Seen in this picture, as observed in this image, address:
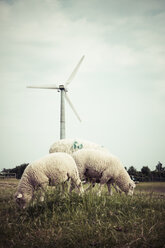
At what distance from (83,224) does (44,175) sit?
3740mm

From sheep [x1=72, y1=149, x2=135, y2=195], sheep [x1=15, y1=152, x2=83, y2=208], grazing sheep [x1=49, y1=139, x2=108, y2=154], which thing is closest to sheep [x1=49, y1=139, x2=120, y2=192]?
grazing sheep [x1=49, y1=139, x2=108, y2=154]

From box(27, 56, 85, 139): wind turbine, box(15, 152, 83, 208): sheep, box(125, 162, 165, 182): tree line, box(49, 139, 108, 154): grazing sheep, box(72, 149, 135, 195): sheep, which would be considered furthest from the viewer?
box(125, 162, 165, 182): tree line

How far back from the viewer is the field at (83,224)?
4684 millimetres

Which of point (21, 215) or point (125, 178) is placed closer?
point (21, 215)

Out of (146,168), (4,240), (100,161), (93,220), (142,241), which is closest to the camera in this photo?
(142,241)

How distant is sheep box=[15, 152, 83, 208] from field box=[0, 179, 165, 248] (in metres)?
1.34

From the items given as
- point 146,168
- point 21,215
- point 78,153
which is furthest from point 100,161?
point 146,168

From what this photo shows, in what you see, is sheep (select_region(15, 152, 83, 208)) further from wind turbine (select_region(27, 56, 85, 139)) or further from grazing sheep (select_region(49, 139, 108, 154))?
wind turbine (select_region(27, 56, 85, 139))

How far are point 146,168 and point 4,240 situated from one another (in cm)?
3036

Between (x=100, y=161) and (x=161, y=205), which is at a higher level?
(x=100, y=161)

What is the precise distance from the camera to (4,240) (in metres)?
5.20

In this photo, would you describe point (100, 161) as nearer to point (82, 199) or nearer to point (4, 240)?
point (82, 199)

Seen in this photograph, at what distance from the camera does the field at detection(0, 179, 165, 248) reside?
4684 mm

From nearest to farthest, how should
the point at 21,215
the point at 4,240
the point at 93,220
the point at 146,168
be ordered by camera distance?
the point at 4,240, the point at 93,220, the point at 21,215, the point at 146,168
